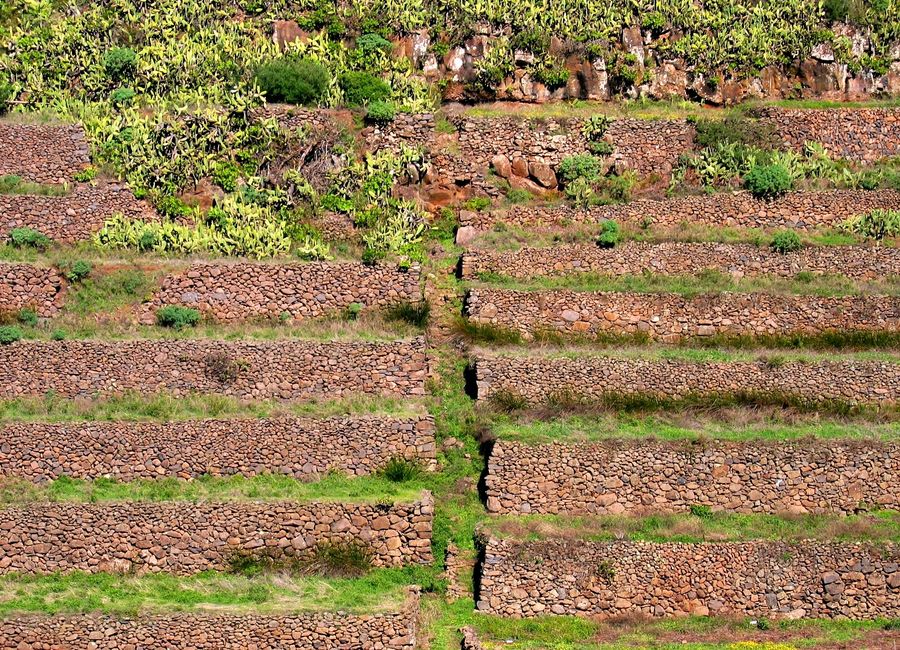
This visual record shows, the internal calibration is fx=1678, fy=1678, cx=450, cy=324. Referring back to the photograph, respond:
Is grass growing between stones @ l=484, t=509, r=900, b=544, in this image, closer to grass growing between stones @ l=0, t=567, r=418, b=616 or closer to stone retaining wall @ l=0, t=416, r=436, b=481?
grass growing between stones @ l=0, t=567, r=418, b=616

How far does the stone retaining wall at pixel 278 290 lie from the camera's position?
48.0 metres

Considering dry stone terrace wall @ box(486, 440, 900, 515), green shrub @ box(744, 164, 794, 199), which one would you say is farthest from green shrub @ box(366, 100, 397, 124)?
dry stone terrace wall @ box(486, 440, 900, 515)

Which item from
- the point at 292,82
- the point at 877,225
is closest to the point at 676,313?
the point at 877,225

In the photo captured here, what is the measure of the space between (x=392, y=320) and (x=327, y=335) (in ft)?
7.00

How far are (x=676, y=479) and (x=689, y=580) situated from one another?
3.28m

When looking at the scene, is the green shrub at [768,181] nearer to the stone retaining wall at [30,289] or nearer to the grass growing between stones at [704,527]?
the grass growing between stones at [704,527]

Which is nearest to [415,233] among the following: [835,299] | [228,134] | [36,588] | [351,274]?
[351,274]

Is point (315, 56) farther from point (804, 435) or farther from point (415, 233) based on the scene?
point (804, 435)

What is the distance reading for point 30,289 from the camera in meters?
48.2

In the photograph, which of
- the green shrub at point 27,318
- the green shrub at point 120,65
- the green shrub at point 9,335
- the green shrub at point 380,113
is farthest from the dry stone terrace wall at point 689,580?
the green shrub at point 120,65

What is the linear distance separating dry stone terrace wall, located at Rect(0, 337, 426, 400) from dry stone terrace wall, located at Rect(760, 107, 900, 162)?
655 inches

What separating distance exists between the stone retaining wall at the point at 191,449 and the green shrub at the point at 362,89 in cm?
1511

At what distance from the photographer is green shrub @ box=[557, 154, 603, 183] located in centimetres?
5291

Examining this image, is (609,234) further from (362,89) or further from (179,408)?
(179,408)
